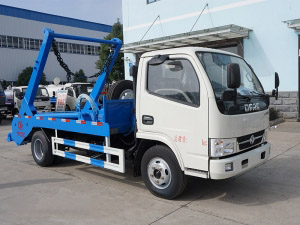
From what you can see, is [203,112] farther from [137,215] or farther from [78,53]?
[78,53]

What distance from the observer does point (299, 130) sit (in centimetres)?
970

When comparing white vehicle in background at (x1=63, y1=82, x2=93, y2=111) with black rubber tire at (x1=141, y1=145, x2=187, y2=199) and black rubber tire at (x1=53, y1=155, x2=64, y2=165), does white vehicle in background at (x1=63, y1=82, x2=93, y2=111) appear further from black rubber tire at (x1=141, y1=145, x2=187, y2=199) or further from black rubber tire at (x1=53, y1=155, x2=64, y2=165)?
black rubber tire at (x1=141, y1=145, x2=187, y2=199)

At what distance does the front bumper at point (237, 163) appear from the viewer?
3858 mm

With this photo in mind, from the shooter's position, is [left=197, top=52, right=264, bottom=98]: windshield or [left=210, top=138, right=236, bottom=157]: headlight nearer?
[left=210, top=138, right=236, bottom=157]: headlight

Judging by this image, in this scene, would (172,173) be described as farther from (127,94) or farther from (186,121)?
(127,94)

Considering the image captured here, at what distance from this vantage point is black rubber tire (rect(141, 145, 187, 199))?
423 centimetres

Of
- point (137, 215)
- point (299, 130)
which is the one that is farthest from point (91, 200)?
point (299, 130)

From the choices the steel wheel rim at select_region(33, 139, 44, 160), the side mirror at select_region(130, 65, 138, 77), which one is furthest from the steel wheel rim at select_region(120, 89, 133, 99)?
the steel wheel rim at select_region(33, 139, 44, 160)

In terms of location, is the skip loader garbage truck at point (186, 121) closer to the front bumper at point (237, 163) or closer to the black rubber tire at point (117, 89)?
the front bumper at point (237, 163)

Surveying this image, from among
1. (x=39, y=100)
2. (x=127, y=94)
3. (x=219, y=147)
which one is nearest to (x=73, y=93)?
(x=39, y=100)

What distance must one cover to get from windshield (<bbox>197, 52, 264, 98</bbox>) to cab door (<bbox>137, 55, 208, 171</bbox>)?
0.20 m

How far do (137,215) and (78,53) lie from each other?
4236 cm

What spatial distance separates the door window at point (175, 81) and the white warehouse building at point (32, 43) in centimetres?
3414

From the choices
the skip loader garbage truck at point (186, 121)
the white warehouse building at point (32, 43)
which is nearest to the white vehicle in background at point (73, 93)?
the skip loader garbage truck at point (186, 121)
